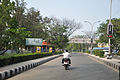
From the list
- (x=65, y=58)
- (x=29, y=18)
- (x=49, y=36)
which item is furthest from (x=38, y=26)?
(x=65, y=58)

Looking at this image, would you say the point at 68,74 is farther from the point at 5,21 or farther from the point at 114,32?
the point at 114,32

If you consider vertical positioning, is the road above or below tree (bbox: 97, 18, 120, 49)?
below

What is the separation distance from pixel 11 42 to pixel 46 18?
1532 inches

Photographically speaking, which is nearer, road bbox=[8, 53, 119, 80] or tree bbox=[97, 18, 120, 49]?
road bbox=[8, 53, 119, 80]

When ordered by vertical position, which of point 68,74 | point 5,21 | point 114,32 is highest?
point 114,32

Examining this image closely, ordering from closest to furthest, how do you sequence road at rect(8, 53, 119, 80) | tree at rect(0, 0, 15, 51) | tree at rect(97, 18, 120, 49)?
road at rect(8, 53, 119, 80) < tree at rect(0, 0, 15, 51) < tree at rect(97, 18, 120, 49)

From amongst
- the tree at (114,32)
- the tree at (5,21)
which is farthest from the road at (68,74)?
the tree at (114,32)

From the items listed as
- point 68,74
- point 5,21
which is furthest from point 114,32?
point 68,74

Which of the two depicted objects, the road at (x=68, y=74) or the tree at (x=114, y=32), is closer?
the road at (x=68, y=74)

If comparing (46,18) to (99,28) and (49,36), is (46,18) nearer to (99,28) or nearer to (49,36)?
(49,36)

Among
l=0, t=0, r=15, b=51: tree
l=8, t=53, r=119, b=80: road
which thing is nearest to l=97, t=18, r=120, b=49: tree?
l=0, t=0, r=15, b=51: tree

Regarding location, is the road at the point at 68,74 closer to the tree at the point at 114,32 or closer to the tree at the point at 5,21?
the tree at the point at 5,21

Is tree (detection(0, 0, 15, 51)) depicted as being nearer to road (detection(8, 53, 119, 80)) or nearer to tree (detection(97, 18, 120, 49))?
road (detection(8, 53, 119, 80))

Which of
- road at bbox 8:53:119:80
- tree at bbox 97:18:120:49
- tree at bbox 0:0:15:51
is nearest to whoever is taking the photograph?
road at bbox 8:53:119:80
